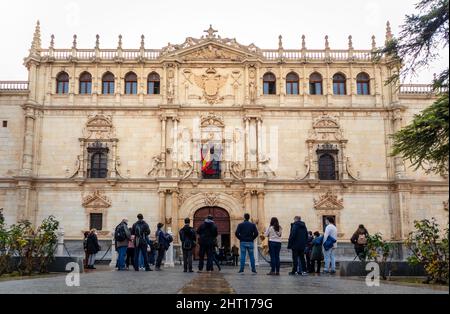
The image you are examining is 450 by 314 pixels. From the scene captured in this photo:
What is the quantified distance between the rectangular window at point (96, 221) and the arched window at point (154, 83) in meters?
8.68

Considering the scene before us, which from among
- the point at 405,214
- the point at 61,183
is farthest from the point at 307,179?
the point at 61,183

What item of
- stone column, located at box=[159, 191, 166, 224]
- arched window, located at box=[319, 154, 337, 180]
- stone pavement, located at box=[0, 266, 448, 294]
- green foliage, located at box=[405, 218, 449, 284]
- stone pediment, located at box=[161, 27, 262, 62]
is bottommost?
stone pavement, located at box=[0, 266, 448, 294]

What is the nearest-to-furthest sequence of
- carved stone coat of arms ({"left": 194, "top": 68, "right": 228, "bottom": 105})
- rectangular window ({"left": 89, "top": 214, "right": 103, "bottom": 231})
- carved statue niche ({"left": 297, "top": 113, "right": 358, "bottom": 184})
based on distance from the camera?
rectangular window ({"left": 89, "top": 214, "right": 103, "bottom": 231}), carved statue niche ({"left": 297, "top": 113, "right": 358, "bottom": 184}), carved stone coat of arms ({"left": 194, "top": 68, "right": 228, "bottom": 105})

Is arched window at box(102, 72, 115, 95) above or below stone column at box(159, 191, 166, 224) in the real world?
above

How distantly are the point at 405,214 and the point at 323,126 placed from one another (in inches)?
290

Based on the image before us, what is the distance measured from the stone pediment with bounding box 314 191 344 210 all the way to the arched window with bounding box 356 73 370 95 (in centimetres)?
740

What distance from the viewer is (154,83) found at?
3359cm

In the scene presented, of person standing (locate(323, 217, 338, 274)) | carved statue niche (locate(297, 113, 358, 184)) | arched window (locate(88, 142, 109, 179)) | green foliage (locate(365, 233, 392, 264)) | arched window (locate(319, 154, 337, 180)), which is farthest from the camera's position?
arched window (locate(319, 154, 337, 180))

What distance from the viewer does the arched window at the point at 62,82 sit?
3341cm

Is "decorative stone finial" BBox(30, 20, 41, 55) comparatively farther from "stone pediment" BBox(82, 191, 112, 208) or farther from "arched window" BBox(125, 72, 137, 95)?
"stone pediment" BBox(82, 191, 112, 208)

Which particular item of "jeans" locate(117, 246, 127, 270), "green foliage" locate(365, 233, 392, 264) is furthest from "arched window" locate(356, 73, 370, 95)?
"jeans" locate(117, 246, 127, 270)

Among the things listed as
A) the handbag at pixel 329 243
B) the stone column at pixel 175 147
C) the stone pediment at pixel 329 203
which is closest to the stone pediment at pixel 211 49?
the stone column at pixel 175 147

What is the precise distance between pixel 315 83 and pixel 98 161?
14944 mm

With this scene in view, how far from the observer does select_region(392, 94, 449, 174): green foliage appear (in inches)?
522
